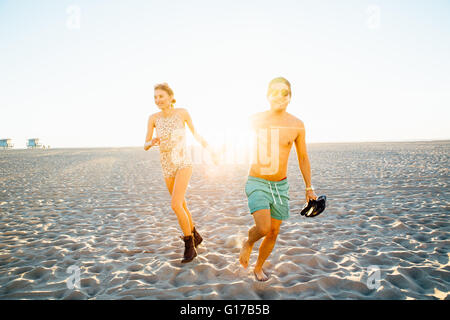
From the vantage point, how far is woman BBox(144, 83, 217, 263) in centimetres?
395

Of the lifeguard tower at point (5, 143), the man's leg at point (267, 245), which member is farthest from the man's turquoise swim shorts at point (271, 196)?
the lifeguard tower at point (5, 143)

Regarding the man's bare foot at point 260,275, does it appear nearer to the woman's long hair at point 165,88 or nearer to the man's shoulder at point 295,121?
the man's shoulder at point 295,121

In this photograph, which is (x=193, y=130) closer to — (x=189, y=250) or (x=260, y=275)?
(x=189, y=250)

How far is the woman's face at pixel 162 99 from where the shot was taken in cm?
395

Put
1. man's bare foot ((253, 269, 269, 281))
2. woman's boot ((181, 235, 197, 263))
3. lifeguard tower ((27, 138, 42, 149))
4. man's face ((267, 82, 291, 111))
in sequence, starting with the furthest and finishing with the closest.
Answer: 1. lifeguard tower ((27, 138, 42, 149))
2. woman's boot ((181, 235, 197, 263))
3. man's bare foot ((253, 269, 269, 281))
4. man's face ((267, 82, 291, 111))

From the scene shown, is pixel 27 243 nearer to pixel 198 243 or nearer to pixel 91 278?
pixel 91 278

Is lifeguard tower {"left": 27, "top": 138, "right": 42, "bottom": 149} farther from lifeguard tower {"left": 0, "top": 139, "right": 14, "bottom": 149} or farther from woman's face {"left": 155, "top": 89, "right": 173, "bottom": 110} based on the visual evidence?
woman's face {"left": 155, "top": 89, "right": 173, "bottom": 110}

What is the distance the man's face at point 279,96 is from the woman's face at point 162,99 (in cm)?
162

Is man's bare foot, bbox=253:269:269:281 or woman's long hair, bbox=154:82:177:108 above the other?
woman's long hair, bbox=154:82:177:108

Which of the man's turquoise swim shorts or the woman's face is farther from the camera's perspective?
the woman's face

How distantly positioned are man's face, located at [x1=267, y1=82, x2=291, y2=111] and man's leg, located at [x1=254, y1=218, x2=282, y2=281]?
136 centimetres

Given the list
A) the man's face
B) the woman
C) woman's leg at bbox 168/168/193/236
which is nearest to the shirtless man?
the man's face

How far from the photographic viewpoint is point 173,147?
159 inches
